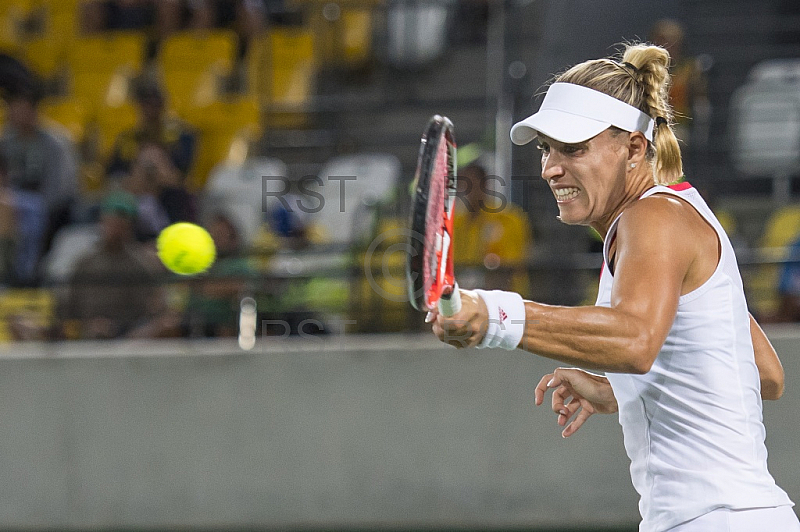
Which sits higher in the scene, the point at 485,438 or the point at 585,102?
the point at 585,102

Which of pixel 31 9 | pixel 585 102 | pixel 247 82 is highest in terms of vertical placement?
pixel 31 9

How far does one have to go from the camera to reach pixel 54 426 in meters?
5.69

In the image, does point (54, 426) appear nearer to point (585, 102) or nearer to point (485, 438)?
point (485, 438)

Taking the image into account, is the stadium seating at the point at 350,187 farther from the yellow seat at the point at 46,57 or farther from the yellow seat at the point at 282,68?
the yellow seat at the point at 46,57

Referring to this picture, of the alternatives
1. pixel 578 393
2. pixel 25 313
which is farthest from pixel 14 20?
pixel 578 393

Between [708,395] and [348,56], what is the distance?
21.7 ft

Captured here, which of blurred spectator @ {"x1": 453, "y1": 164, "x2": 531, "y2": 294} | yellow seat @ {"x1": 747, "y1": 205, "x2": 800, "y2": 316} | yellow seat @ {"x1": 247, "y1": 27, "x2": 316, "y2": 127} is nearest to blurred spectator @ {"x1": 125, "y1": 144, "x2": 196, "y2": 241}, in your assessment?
yellow seat @ {"x1": 247, "y1": 27, "x2": 316, "y2": 127}

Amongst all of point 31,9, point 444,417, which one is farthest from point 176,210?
point 31,9

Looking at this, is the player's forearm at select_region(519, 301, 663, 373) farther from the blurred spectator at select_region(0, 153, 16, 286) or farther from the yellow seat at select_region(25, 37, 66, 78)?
the yellow seat at select_region(25, 37, 66, 78)

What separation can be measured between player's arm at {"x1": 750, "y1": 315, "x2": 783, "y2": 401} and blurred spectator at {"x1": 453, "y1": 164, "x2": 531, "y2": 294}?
3.22m

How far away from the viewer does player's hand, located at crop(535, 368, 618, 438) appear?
8.10 feet

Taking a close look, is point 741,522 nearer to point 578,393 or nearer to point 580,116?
point 578,393

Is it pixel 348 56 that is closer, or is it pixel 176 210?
pixel 176 210

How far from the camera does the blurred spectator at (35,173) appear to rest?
663 centimetres
